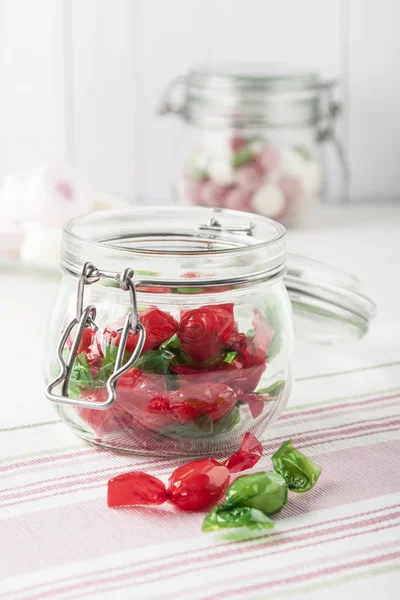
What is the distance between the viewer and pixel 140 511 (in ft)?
2.14

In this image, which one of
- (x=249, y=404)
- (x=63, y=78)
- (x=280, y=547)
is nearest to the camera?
(x=280, y=547)

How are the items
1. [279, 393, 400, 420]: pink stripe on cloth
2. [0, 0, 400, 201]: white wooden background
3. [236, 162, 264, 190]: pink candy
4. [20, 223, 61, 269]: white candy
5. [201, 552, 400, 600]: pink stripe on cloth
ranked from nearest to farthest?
[201, 552, 400, 600]: pink stripe on cloth < [279, 393, 400, 420]: pink stripe on cloth < [20, 223, 61, 269]: white candy < [236, 162, 264, 190]: pink candy < [0, 0, 400, 201]: white wooden background

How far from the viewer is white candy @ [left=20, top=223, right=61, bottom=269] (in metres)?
1.21

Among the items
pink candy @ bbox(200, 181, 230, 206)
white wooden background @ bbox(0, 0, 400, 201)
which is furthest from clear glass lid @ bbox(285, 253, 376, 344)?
white wooden background @ bbox(0, 0, 400, 201)

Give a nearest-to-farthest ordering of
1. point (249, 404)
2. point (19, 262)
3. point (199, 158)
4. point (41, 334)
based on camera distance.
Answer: point (249, 404)
point (41, 334)
point (19, 262)
point (199, 158)

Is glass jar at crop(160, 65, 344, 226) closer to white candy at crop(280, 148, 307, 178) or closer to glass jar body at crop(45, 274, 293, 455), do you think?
white candy at crop(280, 148, 307, 178)

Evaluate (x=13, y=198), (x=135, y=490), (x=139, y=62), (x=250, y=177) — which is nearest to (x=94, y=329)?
(x=135, y=490)

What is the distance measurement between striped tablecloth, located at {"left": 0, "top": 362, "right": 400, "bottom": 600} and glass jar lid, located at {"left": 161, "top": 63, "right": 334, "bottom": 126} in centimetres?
81

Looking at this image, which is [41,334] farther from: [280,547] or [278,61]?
[278,61]

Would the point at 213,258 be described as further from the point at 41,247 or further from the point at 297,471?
the point at 41,247

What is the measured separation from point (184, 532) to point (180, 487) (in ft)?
0.11

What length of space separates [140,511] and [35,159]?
3.86 ft

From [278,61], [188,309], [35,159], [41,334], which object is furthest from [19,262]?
[278,61]

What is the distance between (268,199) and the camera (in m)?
1.47
